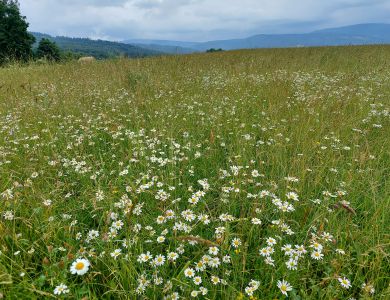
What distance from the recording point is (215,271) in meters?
1.67

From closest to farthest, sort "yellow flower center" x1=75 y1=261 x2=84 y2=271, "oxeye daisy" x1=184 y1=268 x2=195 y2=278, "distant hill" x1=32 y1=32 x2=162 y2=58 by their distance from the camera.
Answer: "yellow flower center" x1=75 y1=261 x2=84 y2=271 < "oxeye daisy" x1=184 y1=268 x2=195 y2=278 < "distant hill" x1=32 y1=32 x2=162 y2=58

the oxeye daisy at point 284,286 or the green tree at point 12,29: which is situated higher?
the green tree at point 12,29

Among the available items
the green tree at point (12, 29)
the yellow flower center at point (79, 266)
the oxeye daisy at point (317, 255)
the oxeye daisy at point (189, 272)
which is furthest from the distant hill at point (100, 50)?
the oxeye daisy at point (317, 255)

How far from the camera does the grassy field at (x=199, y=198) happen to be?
1591 mm

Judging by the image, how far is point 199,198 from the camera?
229 cm

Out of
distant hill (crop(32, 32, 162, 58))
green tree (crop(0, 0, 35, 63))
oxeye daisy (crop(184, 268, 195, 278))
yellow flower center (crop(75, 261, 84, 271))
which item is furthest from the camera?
green tree (crop(0, 0, 35, 63))

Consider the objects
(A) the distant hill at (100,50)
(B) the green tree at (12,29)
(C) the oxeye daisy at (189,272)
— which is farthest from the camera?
(B) the green tree at (12,29)

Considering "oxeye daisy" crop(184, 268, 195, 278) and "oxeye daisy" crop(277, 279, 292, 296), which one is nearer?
"oxeye daisy" crop(277, 279, 292, 296)

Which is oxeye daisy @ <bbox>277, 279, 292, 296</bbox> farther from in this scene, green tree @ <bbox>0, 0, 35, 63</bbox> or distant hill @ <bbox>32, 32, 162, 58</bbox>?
green tree @ <bbox>0, 0, 35, 63</bbox>

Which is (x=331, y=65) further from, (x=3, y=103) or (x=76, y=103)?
(x=3, y=103)

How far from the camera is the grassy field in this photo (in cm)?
159

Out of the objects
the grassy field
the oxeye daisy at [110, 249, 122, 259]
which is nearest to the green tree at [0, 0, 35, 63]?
the grassy field

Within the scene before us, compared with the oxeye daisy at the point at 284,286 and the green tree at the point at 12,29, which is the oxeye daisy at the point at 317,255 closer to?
the oxeye daisy at the point at 284,286

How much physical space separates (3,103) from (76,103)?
5.20 feet
